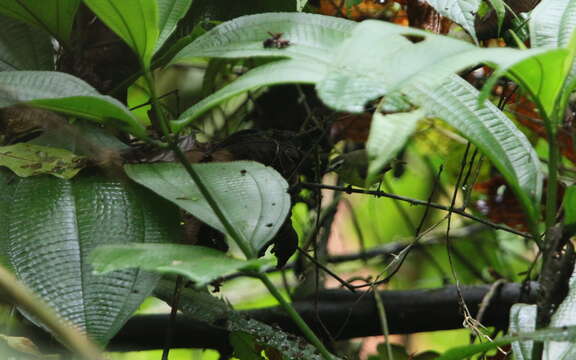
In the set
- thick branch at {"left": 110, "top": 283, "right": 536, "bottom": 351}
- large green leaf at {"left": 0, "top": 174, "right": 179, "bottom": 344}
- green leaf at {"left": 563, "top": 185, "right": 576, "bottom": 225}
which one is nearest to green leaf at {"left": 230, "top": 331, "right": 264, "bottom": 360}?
thick branch at {"left": 110, "top": 283, "right": 536, "bottom": 351}

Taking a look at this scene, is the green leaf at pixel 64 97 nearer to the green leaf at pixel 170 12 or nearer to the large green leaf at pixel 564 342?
the green leaf at pixel 170 12

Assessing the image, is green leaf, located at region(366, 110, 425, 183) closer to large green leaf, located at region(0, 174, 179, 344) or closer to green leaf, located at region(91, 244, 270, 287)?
green leaf, located at region(91, 244, 270, 287)

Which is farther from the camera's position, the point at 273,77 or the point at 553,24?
the point at 553,24

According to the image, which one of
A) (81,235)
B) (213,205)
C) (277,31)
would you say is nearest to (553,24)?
(277,31)

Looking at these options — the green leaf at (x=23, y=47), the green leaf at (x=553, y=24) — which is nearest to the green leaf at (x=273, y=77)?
the green leaf at (x=553, y=24)

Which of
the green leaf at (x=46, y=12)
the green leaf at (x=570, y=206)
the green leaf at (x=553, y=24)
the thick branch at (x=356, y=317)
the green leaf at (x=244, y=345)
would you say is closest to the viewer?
the green leaf at (x=570, y=206)

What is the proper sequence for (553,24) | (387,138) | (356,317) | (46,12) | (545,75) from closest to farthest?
(387,138) → (545,75) → (553,24) → (46,12) → (356,317)

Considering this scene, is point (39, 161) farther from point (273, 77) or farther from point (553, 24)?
point (553, 24)
